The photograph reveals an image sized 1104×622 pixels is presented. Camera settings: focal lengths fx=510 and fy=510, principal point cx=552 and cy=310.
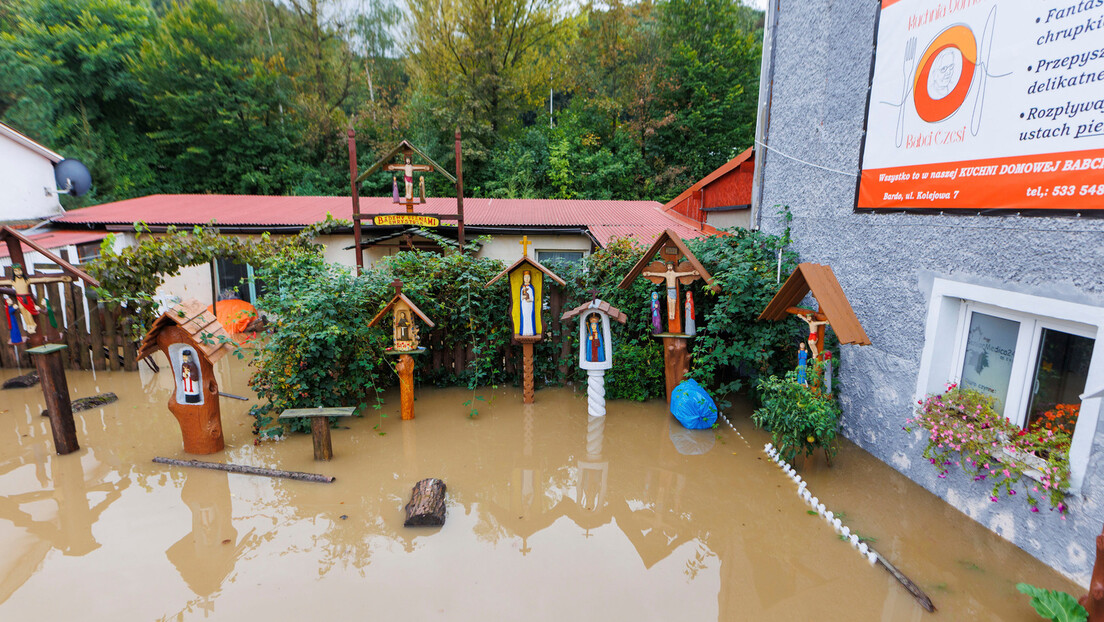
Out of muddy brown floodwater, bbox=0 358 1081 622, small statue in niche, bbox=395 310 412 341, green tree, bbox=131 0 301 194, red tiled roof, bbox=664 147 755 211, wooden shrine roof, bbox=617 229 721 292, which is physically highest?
green tree, bbox=131 0 301 194

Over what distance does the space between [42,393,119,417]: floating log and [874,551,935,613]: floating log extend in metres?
8.46

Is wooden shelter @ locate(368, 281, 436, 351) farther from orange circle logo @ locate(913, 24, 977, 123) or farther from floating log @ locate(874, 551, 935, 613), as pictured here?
orange circle logo @ locate(913, 24, 977, 123)

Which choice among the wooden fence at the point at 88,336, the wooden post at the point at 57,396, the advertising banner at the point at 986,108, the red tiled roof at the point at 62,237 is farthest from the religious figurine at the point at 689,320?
the red tiled roof at the point at 62,237

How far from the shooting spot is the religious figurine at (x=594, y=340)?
6160 mm

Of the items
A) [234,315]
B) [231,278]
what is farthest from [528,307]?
[231,278]

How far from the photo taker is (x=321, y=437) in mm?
5047

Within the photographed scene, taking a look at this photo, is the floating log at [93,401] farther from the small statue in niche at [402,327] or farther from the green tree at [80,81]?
the green tree at [80,81]

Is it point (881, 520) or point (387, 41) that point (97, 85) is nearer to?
point (387, 41)

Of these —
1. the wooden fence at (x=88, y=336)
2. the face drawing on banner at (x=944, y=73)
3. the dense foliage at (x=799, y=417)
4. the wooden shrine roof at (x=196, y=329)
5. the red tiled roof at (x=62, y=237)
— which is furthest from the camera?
the red tiled roof at (x=62, y=237)

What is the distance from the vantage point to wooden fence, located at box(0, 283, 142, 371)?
7578mm

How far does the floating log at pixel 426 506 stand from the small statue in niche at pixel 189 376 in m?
2.50

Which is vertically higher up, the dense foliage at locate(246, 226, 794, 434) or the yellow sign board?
the yellow sign board

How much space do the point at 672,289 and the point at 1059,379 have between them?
10.9 ft

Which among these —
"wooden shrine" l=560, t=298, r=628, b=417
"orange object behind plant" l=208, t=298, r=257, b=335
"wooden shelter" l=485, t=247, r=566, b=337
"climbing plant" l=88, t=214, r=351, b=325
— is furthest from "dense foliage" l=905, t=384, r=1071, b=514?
"orange object behind plant" l=208, t=298, r=257, b=335
